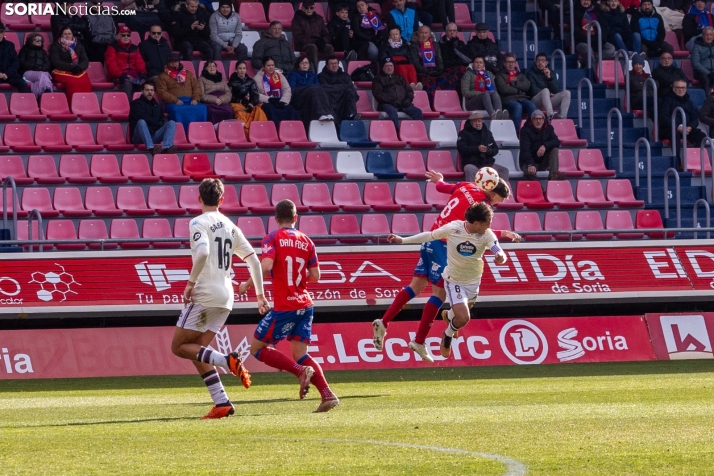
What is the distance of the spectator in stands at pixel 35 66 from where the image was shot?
2200 centimetres

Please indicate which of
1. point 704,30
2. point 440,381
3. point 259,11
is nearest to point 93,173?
point 259,11

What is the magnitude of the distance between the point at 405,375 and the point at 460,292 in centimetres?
297

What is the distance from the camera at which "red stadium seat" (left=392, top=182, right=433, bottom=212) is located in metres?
21.4

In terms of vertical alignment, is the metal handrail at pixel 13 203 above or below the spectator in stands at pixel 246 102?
below

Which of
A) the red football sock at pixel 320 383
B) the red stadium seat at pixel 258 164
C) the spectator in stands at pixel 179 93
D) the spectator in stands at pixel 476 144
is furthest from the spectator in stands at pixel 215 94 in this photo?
the red football sock at pixel 320 383

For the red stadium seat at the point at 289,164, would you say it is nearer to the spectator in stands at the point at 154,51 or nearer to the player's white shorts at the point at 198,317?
the spectator in stands at the point at 154,51

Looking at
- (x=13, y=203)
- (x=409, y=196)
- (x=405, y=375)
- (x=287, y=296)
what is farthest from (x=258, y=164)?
(x=287, y=296)

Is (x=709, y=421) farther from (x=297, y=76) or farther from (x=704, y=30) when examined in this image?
(x=704, y=30)

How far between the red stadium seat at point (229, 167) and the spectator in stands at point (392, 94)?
330 centimetres

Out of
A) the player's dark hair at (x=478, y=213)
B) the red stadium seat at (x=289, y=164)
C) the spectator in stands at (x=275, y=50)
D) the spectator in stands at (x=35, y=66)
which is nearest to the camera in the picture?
the player's dark hair at (x=478, y=213)

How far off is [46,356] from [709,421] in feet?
35.2

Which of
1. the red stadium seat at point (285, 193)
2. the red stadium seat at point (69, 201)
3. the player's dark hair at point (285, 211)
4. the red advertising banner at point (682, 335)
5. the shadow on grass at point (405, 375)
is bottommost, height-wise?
the red advertising banner at point (682, 335)

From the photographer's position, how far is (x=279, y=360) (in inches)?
427

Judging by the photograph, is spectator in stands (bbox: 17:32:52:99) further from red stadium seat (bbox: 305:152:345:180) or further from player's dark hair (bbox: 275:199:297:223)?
player's dark hair (bbox: 275:199:297:223)
